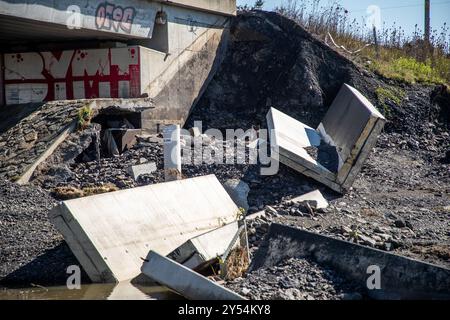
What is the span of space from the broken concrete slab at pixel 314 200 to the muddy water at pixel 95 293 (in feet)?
13.0

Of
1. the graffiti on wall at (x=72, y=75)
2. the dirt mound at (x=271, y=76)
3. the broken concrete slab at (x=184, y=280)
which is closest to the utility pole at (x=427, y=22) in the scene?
the dirt mound at (x=271, y=76)

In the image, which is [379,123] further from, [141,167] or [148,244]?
[148,244]

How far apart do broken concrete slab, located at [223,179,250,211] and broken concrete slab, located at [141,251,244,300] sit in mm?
3810

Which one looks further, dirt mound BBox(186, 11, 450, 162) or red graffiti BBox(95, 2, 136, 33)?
dirt mound BBox(186, 11, 450, 162)

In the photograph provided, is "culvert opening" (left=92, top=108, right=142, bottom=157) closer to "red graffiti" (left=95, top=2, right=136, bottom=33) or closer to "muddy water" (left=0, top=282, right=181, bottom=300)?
"red graffiti" (left=95, top=2, right=136, bottom=33)

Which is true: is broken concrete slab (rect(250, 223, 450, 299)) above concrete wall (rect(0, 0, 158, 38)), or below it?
below

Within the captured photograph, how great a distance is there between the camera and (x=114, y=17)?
1452cm

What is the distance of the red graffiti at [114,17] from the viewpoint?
46.5 ft

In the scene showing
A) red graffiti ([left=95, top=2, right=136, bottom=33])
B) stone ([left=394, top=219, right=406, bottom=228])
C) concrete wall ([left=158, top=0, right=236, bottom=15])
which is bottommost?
stone ([left=394, top=219, right=406, bottom=228])

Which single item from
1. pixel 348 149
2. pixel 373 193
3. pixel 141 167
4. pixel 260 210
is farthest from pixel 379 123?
pixel 141 167

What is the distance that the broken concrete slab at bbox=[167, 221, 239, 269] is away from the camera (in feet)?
26.4

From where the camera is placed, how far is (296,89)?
58.3 ft

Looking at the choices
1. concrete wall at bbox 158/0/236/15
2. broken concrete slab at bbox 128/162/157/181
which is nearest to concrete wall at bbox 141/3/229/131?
concrete wall at bbox 158/0/236/15

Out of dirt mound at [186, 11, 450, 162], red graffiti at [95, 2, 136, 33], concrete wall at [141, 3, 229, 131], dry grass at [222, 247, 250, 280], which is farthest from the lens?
dirt mound at [186, 11, 450, 162]
